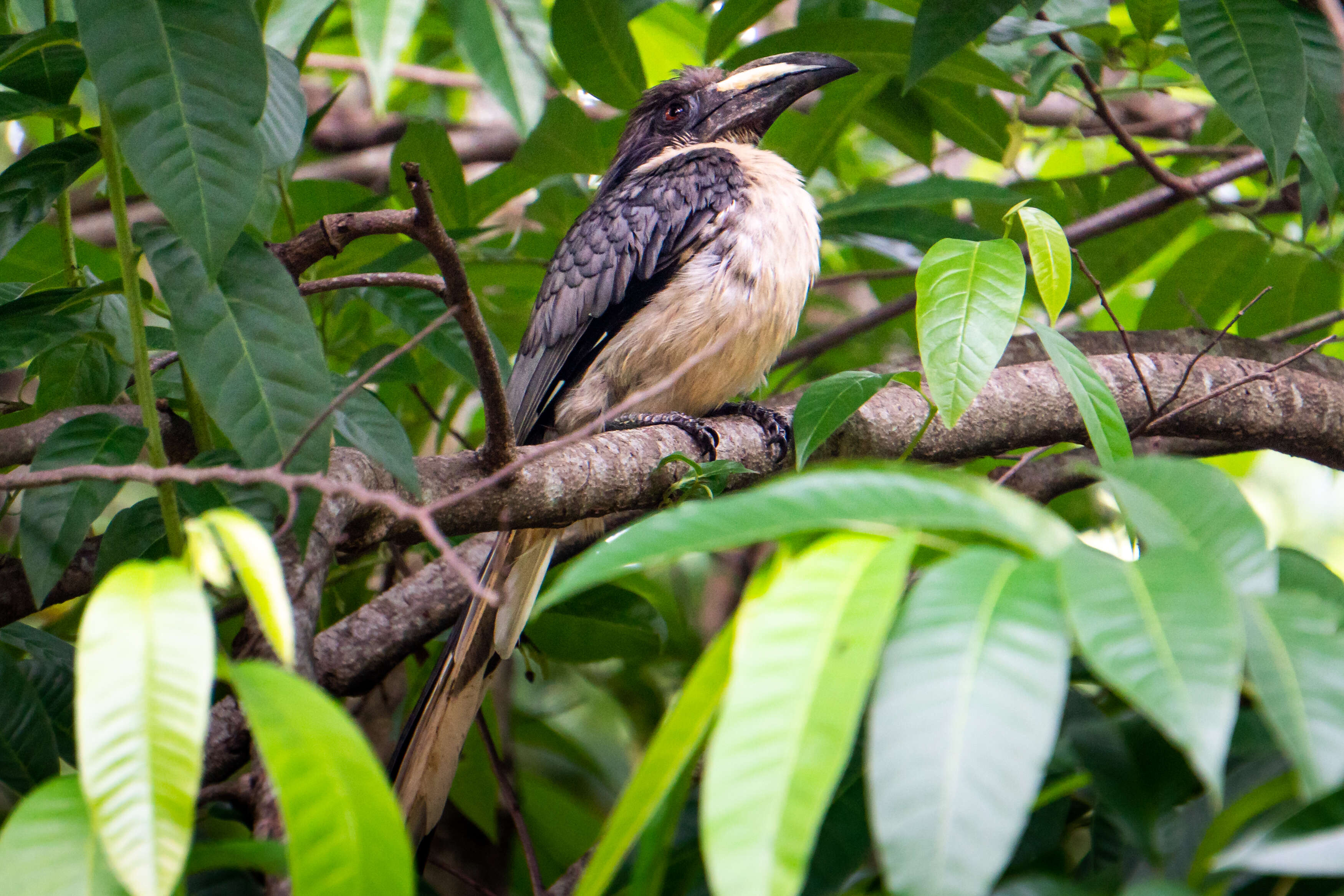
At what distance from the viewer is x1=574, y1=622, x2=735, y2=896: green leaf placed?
2.80 ft

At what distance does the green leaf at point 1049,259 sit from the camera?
1.57 meters

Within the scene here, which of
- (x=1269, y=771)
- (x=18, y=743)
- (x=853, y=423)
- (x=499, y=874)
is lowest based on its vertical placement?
(x=499, y=874)

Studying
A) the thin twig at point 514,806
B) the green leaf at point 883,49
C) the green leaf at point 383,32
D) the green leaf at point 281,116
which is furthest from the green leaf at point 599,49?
the green leaf at point 383,32

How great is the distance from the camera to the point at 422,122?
292cm

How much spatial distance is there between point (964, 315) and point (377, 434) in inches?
37.5

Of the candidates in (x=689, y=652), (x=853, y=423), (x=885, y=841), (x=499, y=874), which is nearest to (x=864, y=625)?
(x=885, y=841)

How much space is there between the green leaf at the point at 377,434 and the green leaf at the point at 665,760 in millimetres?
867

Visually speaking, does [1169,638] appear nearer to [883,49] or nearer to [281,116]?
[281,116]

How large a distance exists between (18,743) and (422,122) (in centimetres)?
195

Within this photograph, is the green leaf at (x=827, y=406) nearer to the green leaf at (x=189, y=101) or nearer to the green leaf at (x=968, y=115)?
the green leaf at (x=189, y=101)

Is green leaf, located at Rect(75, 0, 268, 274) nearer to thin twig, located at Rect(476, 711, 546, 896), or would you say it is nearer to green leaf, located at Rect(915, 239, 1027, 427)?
green leaf, located at Rect(915, 239, 1027, 427)

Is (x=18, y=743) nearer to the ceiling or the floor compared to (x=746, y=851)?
nearer to the floor

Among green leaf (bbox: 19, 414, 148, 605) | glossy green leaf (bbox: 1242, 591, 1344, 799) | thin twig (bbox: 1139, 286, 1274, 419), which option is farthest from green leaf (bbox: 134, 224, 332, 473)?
thin twig (bbox: 1139, 286, 1274, 419)

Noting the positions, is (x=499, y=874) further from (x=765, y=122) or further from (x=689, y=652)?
(x=765, y=122)
